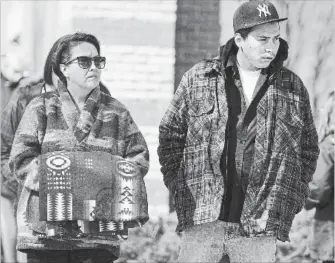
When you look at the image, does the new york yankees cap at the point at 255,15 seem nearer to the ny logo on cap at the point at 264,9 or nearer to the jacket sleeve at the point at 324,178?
the ny logo on cap at the point at 264,9

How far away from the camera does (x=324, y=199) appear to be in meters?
8.55

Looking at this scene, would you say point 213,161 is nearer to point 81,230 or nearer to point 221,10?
point 81,230

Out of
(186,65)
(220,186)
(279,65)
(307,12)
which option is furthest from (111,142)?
(307,12)

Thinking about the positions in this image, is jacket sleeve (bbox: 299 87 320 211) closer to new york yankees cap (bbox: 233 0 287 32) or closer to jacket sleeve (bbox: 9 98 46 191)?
new york yankees cap (bbox: 233 0 287 32)

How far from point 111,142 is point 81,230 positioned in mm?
476

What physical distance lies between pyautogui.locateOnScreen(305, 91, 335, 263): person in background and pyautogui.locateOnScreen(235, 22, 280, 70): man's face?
2.73 m

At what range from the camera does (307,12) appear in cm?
1055

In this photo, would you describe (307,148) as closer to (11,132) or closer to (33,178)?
(33,178)

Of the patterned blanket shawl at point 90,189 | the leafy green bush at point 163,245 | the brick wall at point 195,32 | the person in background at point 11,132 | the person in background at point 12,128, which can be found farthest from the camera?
the brick wall at point 195,32

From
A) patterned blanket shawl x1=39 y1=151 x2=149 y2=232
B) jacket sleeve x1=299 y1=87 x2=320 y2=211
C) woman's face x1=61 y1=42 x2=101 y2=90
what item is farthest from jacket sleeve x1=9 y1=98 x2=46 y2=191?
jacket sleeve x1=299 y1=87 x2=320 y2=211

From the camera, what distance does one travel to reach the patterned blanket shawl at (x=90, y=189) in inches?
221

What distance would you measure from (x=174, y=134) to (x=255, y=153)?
0.47 meters

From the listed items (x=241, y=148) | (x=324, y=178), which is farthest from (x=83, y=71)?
(x=324, y=178)

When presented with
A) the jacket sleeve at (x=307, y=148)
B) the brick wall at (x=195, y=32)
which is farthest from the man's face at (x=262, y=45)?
the brick wall at (x=195, y=32)
